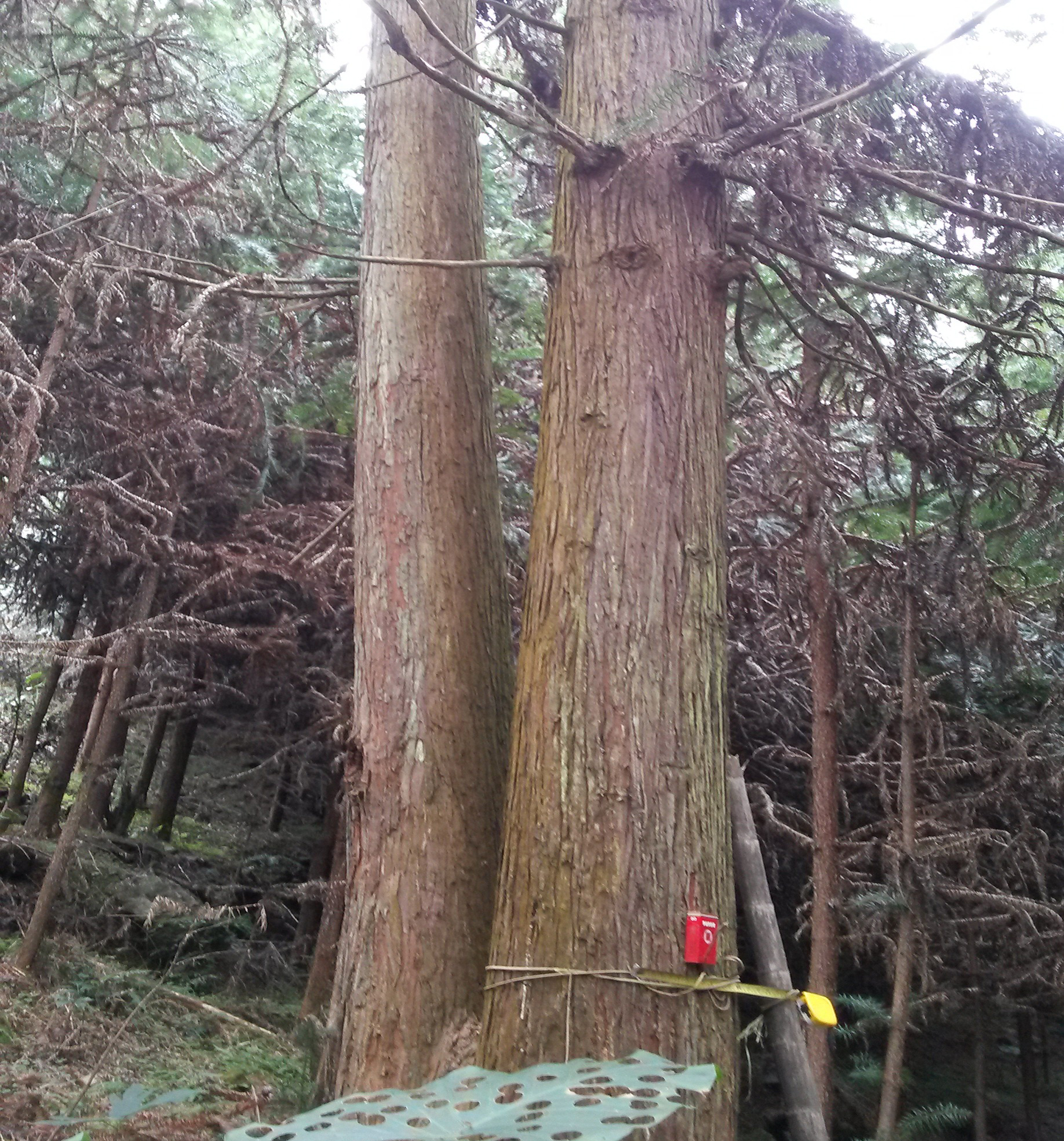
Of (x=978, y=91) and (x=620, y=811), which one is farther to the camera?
(x=978, y=91)

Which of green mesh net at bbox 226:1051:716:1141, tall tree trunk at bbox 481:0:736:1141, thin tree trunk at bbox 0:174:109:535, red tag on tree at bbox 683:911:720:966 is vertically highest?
thin tree trunk at bbox 0:174:109:535

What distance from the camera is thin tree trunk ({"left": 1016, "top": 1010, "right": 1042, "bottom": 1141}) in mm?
10359

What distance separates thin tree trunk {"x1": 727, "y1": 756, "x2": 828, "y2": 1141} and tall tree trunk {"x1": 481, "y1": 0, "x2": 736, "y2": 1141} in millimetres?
333

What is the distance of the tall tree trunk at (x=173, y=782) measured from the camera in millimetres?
12352

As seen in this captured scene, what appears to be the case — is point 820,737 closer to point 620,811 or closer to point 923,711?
point 923,711

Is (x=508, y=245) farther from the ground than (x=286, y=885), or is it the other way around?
(x=508, y=245)

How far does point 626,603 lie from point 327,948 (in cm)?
650

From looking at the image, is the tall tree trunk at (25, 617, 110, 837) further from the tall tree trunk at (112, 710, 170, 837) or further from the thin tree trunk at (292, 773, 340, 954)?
the thin tree trunk at (292, 773, 340, 954)

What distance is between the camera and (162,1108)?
16.6 ft

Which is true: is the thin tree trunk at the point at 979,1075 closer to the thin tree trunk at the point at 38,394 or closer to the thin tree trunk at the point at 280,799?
the thin tree trunk at the point at 280,799

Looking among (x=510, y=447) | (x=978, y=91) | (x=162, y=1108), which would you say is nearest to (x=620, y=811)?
(x=162, y=1108)

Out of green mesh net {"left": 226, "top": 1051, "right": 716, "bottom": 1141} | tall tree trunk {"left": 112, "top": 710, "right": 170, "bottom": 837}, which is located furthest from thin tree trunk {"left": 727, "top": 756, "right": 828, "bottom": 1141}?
tall tree trunk {"left": 112, "top": 710, "right": 170, "bottom": 837}

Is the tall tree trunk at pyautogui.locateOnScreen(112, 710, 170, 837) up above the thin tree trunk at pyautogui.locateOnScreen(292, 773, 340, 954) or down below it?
above

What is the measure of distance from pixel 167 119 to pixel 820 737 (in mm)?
6902
